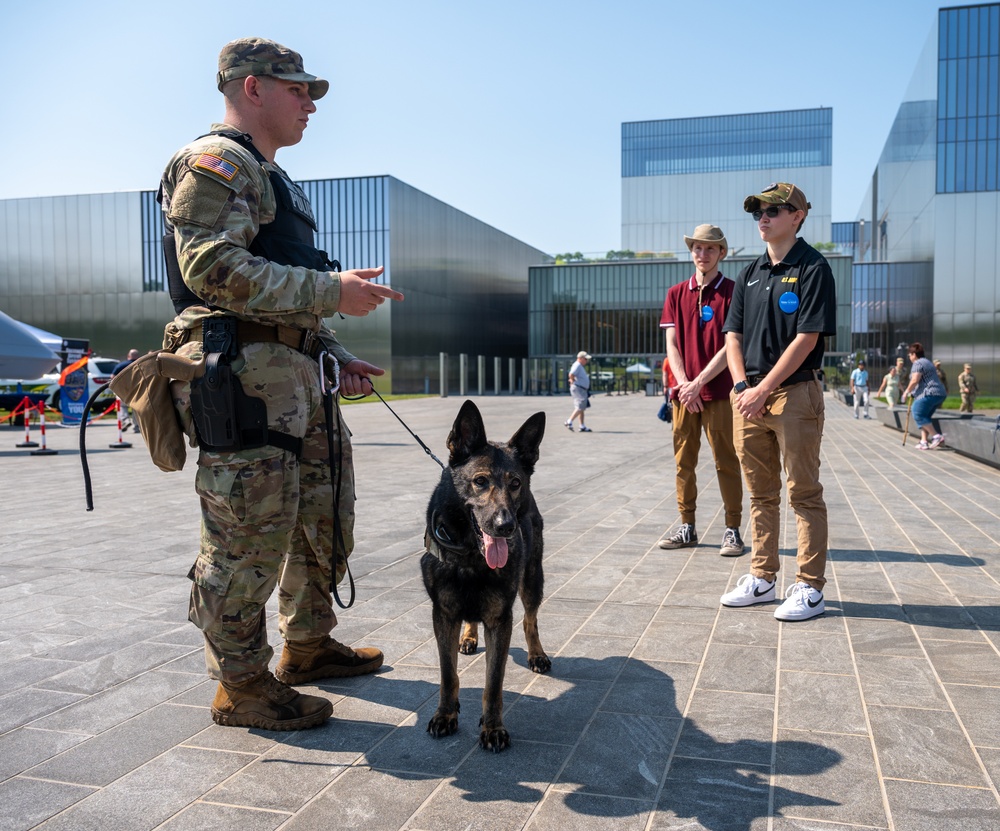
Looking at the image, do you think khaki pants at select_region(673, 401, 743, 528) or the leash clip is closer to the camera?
the leash clip

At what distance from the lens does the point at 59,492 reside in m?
10.5

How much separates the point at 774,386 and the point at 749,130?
338 ft

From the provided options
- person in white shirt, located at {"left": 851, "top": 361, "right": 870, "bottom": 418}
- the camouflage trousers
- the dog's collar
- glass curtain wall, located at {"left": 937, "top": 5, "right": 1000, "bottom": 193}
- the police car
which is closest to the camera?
the camouflage trousers

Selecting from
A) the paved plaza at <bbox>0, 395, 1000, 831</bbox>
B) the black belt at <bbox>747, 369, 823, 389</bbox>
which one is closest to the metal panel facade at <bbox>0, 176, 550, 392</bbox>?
the paved plaza at <bbox>0, 395, 1000, 831</bbox>

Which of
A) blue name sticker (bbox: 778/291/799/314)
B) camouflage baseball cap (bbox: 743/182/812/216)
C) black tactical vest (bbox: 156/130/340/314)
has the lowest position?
blue name sticker (bbox: 778/291/799/314)

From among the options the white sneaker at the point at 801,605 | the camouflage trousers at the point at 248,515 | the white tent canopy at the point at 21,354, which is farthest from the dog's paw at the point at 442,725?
the white tent canopy at the point at 21,354

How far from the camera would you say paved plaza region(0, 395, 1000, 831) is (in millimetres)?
2680

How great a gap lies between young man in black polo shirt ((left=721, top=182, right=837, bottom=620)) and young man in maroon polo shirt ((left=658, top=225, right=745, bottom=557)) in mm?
1163

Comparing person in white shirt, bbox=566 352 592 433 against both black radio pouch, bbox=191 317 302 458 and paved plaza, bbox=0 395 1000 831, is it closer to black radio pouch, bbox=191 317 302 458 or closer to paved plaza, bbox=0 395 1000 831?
paved plaza, bbox=0 395 1000 831

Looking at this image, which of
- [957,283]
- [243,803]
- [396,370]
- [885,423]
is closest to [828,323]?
[243,803]

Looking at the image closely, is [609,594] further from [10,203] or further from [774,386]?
[10,203]

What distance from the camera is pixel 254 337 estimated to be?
320cm

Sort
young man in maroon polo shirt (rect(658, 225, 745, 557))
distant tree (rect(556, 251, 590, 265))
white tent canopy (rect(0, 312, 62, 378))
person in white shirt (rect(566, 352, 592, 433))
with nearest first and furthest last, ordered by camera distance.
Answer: young man in maroon polo shirt (rect(658, 225, 745, 557)) → white tent canopy (rect(0, 312, 62, 378)) → person in white shirt (rect(566, 352, 592, 433)) → distant tree (rect(556, 251, 590, 265))

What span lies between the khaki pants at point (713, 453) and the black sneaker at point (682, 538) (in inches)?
2.6
